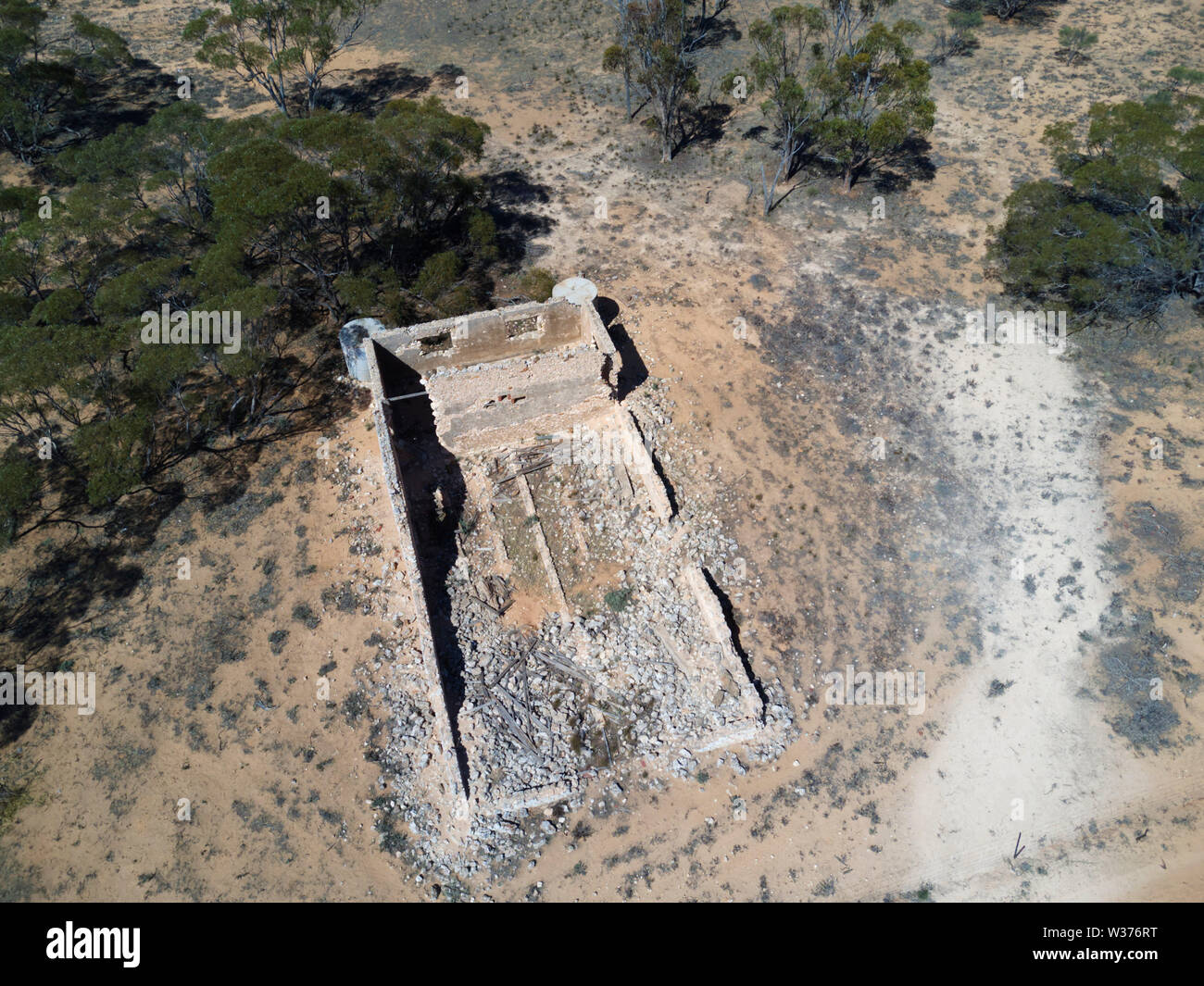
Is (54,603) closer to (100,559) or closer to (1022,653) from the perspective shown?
(100,559)

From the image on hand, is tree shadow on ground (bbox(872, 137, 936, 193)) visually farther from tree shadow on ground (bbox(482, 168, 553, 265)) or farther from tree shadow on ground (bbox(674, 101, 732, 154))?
tree shadow on ground (bbox(482, 168, 553, 265))

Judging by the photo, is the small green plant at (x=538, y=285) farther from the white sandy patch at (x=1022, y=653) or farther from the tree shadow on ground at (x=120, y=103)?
the tree shadow on ground at (x=120, y=103)

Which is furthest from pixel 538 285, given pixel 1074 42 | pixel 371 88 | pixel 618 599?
pixel 1074 42

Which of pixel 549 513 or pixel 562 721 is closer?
pixel 562 721

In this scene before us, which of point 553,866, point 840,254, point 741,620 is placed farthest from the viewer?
point 840,254

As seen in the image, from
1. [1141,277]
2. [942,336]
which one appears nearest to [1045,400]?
[942,336]

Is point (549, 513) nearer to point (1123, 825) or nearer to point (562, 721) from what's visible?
point (562, 721)

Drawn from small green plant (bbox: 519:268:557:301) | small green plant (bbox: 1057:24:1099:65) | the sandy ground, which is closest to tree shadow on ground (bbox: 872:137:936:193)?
the sandy ground
